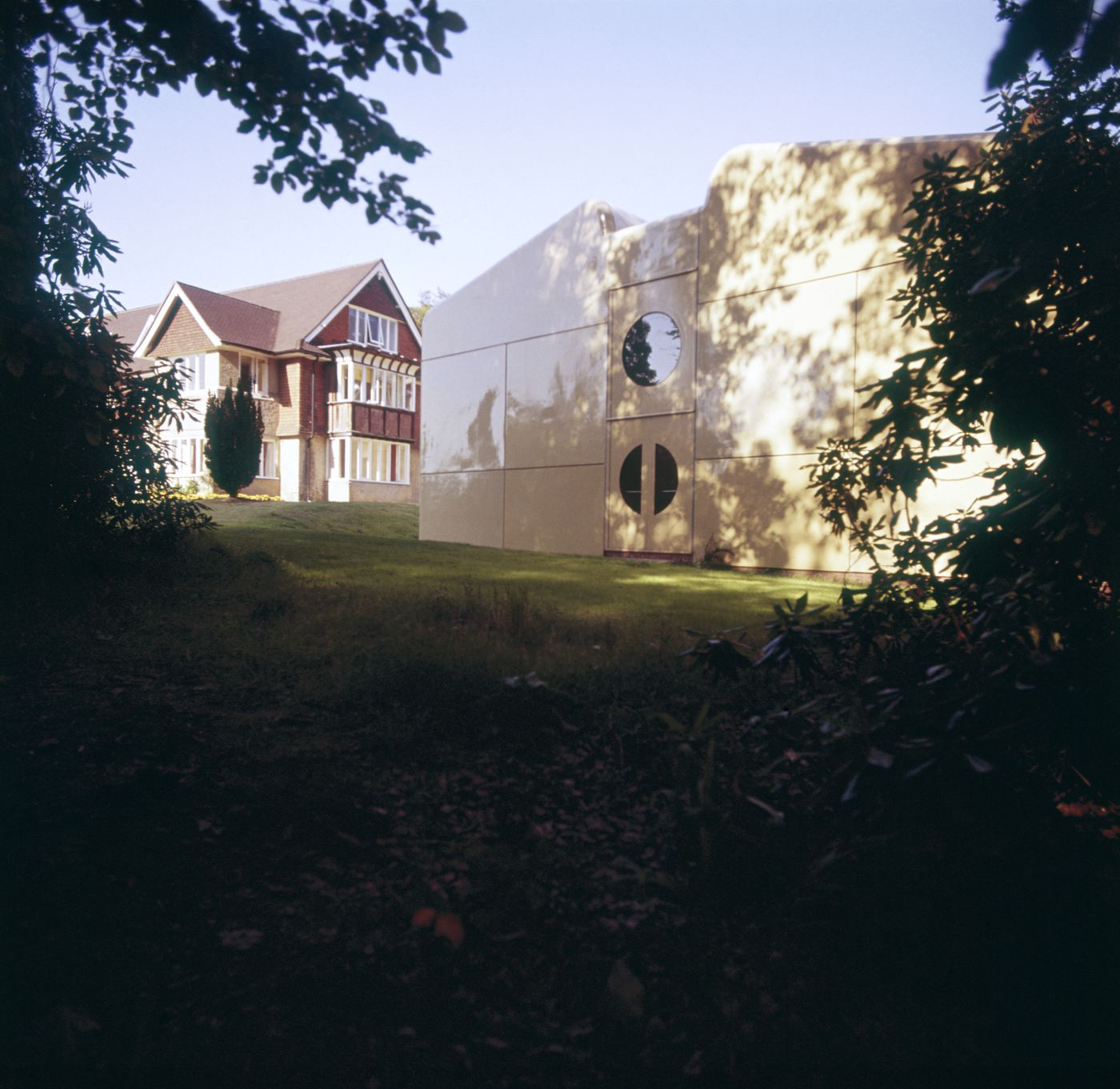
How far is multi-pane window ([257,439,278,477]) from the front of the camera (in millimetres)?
34438

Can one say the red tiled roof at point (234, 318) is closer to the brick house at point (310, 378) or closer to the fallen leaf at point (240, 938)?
the brick house at point (310, 378)

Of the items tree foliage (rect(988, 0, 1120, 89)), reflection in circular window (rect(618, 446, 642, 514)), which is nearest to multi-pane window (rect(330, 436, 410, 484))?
reflection in circular window (rect(618, 446, 642, 514))

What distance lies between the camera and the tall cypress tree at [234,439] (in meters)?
27.3

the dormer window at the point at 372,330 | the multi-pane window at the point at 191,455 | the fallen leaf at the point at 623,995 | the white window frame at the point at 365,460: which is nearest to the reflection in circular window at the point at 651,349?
the fallen leaf at the point at 623,995

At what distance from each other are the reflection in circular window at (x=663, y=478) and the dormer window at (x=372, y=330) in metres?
22.2

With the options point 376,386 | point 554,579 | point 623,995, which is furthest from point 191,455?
point 623,995

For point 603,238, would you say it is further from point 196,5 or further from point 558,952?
point 558,952

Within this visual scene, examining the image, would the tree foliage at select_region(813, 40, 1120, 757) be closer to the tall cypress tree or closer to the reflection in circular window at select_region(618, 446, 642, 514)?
the reflection in circular window at select_region(618, 446, 642, 514)

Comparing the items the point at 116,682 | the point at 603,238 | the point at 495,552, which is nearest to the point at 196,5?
the point at 116,682

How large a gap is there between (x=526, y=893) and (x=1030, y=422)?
2.23 meters

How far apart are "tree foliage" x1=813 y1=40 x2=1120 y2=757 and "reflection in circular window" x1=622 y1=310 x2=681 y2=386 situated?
12.2 meters

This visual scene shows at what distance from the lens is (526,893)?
284 cm

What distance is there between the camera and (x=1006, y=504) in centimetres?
286

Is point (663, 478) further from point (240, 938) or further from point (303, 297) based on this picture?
point (303, 297)
